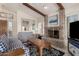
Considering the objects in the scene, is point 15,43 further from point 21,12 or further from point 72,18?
point 72,18

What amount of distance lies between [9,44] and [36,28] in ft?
1.90

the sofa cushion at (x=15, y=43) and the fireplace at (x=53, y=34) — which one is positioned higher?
the fireplace at (x=53, y=34)

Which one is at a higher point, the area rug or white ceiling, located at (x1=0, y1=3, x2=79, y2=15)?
white ceiling, located at (x1=0, y1=3, x2=79, y2=15)

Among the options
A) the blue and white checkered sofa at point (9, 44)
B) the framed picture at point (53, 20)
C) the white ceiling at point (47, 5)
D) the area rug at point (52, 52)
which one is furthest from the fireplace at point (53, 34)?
the blue and white checkered sofa at point (9, 44)

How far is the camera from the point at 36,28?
86.0 inches

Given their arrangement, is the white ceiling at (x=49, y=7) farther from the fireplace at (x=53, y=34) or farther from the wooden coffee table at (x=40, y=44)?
the wooden coffee table at (x=40, y=44)

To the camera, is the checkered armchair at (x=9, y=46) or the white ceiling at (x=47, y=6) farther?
→ the white ceiling at (x=47, y=6)

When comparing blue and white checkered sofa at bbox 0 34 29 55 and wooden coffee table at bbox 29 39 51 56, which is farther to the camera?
wooden coffee table at bbox 29 39 51 56

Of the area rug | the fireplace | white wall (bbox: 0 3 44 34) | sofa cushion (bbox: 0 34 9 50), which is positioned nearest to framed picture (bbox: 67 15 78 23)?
the fireplace

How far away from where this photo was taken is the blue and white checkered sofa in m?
2.04

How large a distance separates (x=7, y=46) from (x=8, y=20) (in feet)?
1.55

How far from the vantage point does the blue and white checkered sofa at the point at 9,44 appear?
6.69 feet

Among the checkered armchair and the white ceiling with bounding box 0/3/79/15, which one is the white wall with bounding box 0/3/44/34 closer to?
the white ceiling with bounding box 0/3/79/15

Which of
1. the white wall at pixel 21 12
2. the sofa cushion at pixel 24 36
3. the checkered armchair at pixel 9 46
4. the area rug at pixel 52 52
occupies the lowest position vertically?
the area rug at pixel 52 52
